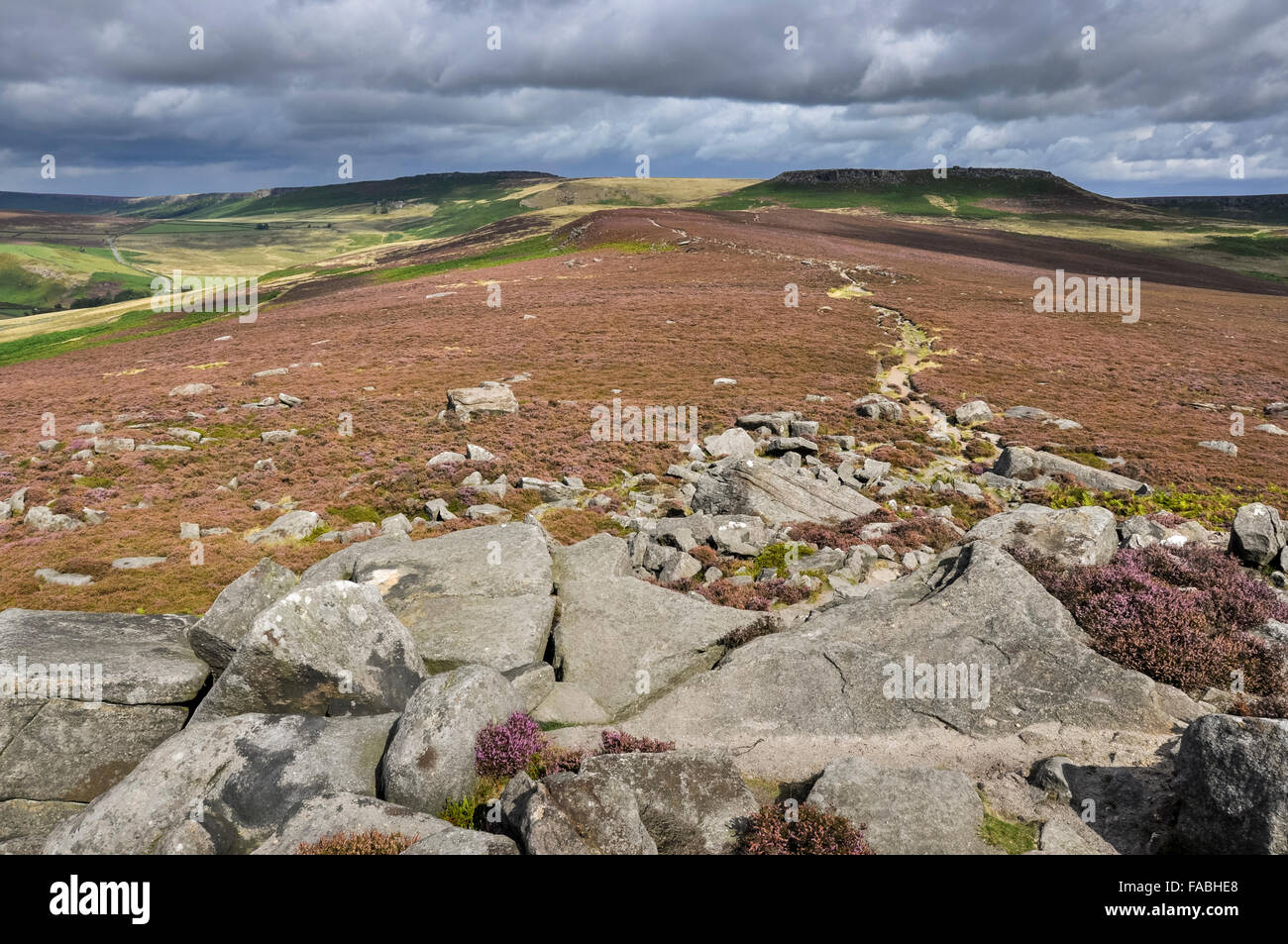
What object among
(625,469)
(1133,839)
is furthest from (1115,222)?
(1133,839)

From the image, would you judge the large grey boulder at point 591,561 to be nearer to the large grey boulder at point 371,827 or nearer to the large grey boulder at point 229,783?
the large grey boulder at point 229,783

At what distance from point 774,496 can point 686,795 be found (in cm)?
1559

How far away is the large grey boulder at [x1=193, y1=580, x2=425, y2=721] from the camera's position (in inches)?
416

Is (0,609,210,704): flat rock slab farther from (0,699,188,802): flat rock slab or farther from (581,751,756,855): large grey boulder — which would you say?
(581,751,756,855): large grey boulder

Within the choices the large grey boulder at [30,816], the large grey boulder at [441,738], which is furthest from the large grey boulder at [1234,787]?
the large grey boulder at [30,816]

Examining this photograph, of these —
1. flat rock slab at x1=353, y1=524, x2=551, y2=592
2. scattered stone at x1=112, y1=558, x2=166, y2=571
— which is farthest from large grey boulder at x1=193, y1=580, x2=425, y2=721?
scattered stone at x1=112, y1=558, x2=166, y2=571

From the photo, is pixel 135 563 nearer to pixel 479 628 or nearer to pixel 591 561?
pixel 479 628

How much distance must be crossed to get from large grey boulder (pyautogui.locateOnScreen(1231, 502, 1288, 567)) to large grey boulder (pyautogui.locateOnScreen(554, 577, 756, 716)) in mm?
11898

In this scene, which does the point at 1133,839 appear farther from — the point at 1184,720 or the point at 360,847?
the point at 360,847

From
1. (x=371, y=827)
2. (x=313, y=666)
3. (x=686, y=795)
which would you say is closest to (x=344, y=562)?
(x=313, y=666)

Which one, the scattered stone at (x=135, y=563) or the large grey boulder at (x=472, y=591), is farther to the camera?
the scattered stone at (x=135, y=563)

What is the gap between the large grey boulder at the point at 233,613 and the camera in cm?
1193

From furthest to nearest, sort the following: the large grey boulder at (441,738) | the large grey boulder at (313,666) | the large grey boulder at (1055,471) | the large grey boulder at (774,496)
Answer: the large grey boulder at (1055,471)
the large grey boulder at (774,496)
the large grey boulder at (313,666)
the large grey boulder at (441,738)

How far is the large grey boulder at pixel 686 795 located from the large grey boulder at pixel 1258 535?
576 inches
